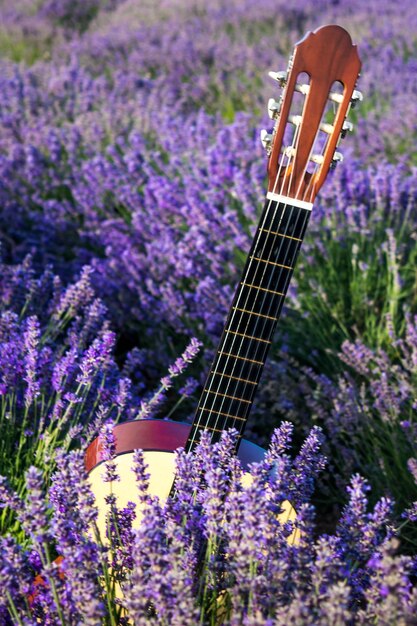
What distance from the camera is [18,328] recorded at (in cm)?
238

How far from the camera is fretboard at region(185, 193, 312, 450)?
180 centimetres

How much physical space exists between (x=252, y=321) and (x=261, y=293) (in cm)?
7

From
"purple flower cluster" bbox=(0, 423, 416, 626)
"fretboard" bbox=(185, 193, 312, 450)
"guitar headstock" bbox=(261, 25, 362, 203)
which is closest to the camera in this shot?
"purple flower cluster" bbox=(0, 423, 416, 626)

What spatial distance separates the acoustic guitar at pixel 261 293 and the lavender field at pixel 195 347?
12 centimetres

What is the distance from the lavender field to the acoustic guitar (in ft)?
0.38

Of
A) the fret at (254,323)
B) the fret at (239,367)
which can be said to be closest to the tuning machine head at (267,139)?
the fret at (254,323)

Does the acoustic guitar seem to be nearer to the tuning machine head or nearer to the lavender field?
the tuning machine head

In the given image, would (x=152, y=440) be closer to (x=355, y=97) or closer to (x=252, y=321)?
(x=252, y=321)

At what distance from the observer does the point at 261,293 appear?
1822 mm

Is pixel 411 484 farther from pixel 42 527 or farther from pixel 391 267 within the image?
pixel 42 527

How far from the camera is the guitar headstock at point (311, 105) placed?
5.58 ft

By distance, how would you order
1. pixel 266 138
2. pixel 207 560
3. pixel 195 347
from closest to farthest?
1. pixel 207 560
2. pixel 266 138
3. pixel 195 347

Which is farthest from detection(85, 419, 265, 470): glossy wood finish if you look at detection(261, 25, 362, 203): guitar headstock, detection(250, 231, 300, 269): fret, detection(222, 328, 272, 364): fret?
detection(261, 25, 362, 203): guitar headstock

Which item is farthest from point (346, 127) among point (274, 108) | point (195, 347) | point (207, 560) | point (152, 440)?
point (207, 560)
